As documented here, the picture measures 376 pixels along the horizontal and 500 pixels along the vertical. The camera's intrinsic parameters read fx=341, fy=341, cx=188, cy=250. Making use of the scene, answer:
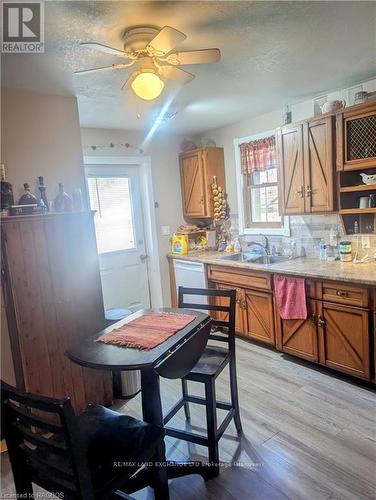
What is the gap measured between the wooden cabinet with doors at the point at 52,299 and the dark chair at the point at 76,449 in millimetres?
853

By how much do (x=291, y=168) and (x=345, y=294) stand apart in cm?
131

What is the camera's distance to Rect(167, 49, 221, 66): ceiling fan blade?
1.78 metres

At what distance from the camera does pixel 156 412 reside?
183 cm

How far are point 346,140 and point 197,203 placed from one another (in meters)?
2.11

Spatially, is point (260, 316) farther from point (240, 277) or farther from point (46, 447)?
point (46, 447)

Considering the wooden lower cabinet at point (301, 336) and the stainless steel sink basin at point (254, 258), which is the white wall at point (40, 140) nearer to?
the stainless steel sink basin at point (254, 258)

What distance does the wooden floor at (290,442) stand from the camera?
185cm

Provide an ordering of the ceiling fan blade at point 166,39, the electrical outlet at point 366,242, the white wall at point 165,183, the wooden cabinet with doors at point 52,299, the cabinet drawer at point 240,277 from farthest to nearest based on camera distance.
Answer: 1. the white wall at point 165,183
2. the cabinet drawer at point 240,277
3. the electrical outlet at point 366,242
4. the wooden cabinet with doors at point 52,299
5. the ceiling fan blade at point 166,39

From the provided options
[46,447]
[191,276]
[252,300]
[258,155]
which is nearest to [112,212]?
[191,276]

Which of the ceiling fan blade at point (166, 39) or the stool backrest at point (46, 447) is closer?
the stool backrest at point (46, 447)

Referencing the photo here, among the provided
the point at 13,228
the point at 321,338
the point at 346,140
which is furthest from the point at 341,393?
the point at 13,228

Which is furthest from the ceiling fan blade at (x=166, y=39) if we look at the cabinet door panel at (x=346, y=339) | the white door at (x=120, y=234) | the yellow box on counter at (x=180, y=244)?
the yellow box on counter at (x=180, y=244)

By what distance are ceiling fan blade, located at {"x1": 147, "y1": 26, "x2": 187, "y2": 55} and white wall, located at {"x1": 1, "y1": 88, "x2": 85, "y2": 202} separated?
1.23 metres

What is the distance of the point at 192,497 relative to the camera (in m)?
1.84
